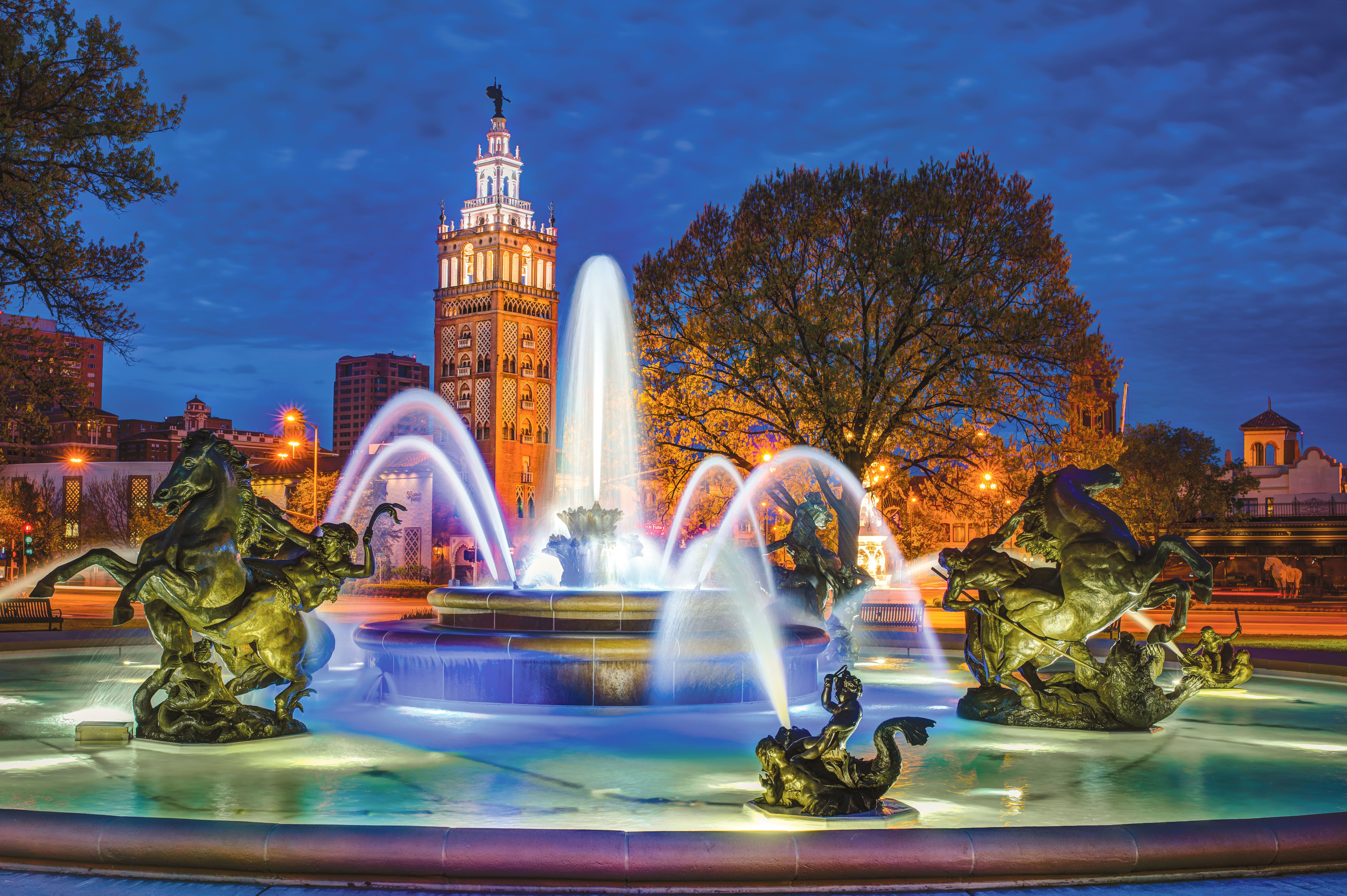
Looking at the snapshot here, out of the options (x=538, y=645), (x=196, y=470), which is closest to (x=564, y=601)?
(x=538, y=645)

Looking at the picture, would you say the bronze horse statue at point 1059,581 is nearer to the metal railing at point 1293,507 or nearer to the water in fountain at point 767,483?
the water in fountain at point 767,483

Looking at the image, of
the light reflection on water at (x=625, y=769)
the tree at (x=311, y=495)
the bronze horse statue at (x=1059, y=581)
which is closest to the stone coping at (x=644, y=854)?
the light reflection on water at (x=625, y=769)

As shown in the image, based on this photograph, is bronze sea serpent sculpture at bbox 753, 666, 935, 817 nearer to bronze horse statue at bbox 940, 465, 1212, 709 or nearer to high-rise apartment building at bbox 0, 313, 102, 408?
bronze horse statue at bbox 940, 465, 1212, 709

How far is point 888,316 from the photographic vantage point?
84.4 feet

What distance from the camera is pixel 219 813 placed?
6801mm

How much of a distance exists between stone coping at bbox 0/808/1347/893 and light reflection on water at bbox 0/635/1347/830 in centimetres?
91

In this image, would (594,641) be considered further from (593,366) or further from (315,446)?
(315,446)

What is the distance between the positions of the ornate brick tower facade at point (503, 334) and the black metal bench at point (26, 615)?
98.0m

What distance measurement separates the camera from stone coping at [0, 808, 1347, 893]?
18.1 feet

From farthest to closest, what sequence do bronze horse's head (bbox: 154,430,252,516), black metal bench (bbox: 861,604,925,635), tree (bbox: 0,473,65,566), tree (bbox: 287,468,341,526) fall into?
tree (bbox: 287,468,341,526), tree (bbox: 0,473,65,566), black metal bench (bbox: 861,604,925,635), bronze horse's head (bbox: 154,430,252,516)

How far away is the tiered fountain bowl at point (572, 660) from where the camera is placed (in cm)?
1173

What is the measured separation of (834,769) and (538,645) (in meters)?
5.43

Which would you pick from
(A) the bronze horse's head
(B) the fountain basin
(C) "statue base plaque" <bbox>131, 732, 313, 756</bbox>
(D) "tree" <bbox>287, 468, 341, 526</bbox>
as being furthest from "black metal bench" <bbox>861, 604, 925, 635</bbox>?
(D) "tree" <bbox>287, 468, 341, 526</bbox>

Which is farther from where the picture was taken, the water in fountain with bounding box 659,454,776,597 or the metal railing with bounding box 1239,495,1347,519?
the metal railing with bounding box 1239,495,1347,519
